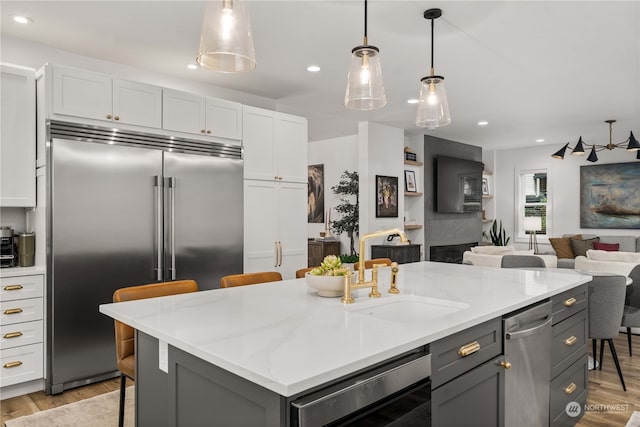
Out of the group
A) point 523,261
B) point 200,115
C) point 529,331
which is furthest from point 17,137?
point 523,261

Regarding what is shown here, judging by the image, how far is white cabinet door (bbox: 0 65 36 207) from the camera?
3.14m

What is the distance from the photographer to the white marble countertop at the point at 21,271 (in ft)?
9.77

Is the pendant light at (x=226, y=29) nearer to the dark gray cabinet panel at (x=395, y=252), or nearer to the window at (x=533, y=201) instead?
the dark gray cabinet panel at (x=395, y=252)

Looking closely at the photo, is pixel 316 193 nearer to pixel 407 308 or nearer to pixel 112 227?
pixel 112 227

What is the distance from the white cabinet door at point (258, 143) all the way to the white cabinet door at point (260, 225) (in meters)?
0.11

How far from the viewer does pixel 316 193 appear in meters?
8.55

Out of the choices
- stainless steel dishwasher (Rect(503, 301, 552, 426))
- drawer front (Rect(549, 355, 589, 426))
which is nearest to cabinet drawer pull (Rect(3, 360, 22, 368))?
stainless steel dishwasher (Rect(503, 301, 552, 426))

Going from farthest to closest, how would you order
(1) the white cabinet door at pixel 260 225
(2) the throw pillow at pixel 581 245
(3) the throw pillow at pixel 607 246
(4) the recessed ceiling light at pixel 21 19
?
(2) the throw pillow at pixel 581 245
(3) the throw pillow at pixel 607 246
(1) the white cabinet door at pixel 260 225
(4) the recessed ceiling light at pixel 21 19

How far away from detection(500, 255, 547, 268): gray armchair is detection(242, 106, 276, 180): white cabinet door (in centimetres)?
243

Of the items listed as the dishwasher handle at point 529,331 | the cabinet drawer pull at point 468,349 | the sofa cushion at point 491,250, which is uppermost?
the sofa cushion at point 491,250

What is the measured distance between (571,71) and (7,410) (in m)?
5.31

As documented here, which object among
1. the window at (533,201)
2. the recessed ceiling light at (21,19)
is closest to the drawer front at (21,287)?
the recessed ceiling light at (21,19)

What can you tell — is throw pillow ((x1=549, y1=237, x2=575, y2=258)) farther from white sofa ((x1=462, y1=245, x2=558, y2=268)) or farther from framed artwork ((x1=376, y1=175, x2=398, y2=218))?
framed artwork ((x1=376, y1=175, x2=398, y2=218))

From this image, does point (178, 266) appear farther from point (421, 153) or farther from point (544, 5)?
point (421, 153)
